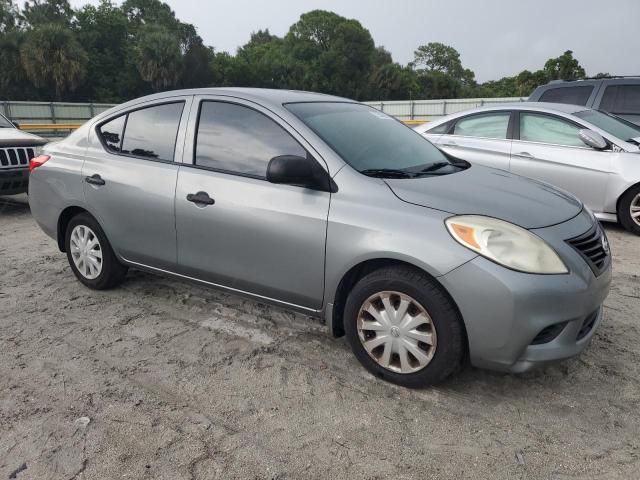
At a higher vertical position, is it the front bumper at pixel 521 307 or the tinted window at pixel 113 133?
the tinted window at pixel 113 133

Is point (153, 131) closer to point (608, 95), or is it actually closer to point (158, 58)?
point (608, 95)

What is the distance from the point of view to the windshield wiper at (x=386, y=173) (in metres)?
3.15

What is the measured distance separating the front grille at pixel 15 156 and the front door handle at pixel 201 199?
4.96 meters

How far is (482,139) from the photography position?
6.95 meters

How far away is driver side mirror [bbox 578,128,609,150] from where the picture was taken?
6207 millimetres

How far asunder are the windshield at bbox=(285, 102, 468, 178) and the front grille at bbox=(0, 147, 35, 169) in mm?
5394

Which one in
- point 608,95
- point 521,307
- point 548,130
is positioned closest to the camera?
point 521,307

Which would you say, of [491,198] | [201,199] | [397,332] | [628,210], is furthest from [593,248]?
[628,210]

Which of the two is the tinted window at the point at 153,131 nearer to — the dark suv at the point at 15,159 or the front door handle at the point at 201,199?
the front door handle at the point at 201,199

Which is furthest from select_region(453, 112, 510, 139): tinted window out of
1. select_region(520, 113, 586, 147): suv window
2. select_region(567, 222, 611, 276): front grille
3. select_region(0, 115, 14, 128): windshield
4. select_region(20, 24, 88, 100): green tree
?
select_region(20, 24, 88, 100): green tree

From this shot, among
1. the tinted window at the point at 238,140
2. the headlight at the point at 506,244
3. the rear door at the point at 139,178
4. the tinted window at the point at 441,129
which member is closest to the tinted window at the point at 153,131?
the rear door at the point at 139,178

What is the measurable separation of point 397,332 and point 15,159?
21.3 ft

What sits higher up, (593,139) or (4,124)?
(593,139)

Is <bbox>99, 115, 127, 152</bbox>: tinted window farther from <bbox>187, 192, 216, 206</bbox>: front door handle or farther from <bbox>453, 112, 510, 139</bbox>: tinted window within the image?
<bbox>453, 112, 510, 139</bbox>: tinted window
